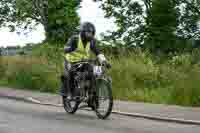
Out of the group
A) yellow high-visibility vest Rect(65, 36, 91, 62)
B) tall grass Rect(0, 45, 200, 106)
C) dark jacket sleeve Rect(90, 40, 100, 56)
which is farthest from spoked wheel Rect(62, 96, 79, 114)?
tall grass Rect(0, 45, 200, 106)

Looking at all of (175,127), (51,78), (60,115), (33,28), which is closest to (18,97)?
(51,78)

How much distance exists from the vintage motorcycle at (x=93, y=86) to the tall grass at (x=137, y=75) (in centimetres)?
296

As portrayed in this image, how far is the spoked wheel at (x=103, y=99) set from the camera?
39.1ft

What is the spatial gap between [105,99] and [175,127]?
6.03 feet

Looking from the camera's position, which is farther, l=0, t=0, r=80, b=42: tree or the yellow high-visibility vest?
l=0, t=0, r=80, b=42: tree

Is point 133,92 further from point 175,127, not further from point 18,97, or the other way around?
point 175,127

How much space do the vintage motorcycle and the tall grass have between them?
116 inches

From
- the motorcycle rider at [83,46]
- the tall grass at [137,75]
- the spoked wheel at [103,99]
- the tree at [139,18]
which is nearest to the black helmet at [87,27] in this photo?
the motorcycle rider at [83,46]

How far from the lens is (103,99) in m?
12.1

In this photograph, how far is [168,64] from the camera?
1833cm

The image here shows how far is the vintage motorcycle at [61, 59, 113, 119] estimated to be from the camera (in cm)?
1202

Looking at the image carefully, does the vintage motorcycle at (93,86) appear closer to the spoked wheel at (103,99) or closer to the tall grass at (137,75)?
the spoked wheel at (103,99)

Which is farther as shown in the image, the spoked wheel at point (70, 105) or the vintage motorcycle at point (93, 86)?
the spoked wheel at point (70, 105)

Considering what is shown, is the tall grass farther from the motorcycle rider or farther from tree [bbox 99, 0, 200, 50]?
tree [bbox 99, 0, 200, 50]
